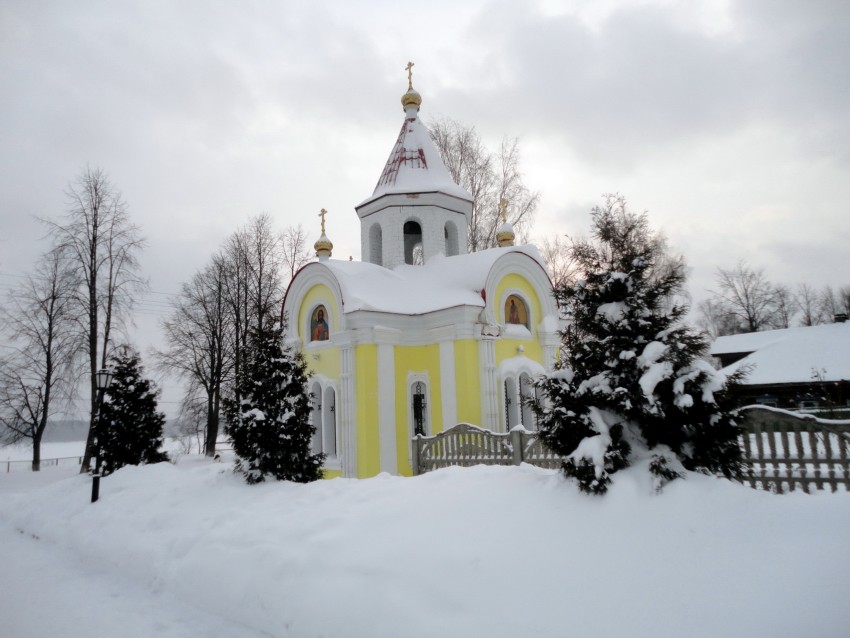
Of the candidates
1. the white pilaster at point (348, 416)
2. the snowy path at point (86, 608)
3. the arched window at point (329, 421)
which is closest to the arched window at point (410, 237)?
the white pilaster at point (348, 416)

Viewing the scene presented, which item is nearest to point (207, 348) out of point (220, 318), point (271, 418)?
point (220, 318)

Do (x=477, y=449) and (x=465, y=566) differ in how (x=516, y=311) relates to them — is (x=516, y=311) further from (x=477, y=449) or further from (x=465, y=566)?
(x=465, y=566)

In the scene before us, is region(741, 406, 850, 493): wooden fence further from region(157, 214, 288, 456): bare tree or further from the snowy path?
region(157, 214, 288, 456): bare tree

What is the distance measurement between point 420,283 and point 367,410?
4.04 meters

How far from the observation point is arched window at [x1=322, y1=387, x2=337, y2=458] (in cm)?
1441

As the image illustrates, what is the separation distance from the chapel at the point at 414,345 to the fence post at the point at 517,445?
2611 millimetres

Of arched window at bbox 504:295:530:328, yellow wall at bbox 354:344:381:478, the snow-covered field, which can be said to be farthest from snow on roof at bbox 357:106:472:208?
the snow-covered field

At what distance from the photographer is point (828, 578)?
374 centimetres

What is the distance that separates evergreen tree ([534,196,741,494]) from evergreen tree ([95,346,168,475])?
34.0 feet

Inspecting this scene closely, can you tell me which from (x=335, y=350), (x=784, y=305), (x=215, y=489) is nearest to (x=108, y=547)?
(x=215, y=489)

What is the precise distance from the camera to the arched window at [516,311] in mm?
14561

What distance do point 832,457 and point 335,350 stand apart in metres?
10.8

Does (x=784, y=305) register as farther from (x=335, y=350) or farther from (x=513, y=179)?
(x=335, y=350)

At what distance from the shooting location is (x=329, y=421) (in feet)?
47.5
